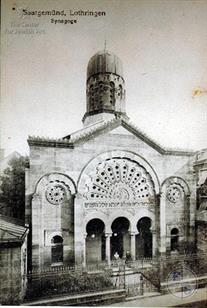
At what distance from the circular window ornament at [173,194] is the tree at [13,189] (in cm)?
293

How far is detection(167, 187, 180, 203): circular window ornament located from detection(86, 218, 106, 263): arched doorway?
1507 mm

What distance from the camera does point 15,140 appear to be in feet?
16.8

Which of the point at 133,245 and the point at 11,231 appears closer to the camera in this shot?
the point at 11,231

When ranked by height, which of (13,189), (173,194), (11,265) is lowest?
(11,265)

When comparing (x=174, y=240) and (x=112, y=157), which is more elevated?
(x=112, y=157)

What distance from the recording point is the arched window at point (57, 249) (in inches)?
212

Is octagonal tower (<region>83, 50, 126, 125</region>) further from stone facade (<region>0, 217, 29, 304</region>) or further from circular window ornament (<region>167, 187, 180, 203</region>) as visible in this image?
stone facade (<region>0, 217, 29, 304</region>)

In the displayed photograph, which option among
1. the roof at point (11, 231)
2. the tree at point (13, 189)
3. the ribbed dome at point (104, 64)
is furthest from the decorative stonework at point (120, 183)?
the ribbed dome at point (104, 64)

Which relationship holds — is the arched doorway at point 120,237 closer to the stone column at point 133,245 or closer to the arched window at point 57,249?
the stone column at point 133,245

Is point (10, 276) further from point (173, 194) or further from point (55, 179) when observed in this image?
point (173, 194)

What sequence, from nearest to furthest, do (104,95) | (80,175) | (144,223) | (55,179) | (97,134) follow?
(55,179) < (80,175) < (97,134) < (144,223) < (104,95)

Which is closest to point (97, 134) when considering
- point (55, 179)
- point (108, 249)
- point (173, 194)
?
point (55, 179)

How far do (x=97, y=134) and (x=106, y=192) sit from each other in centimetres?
117

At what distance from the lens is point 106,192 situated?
5.70 metres
